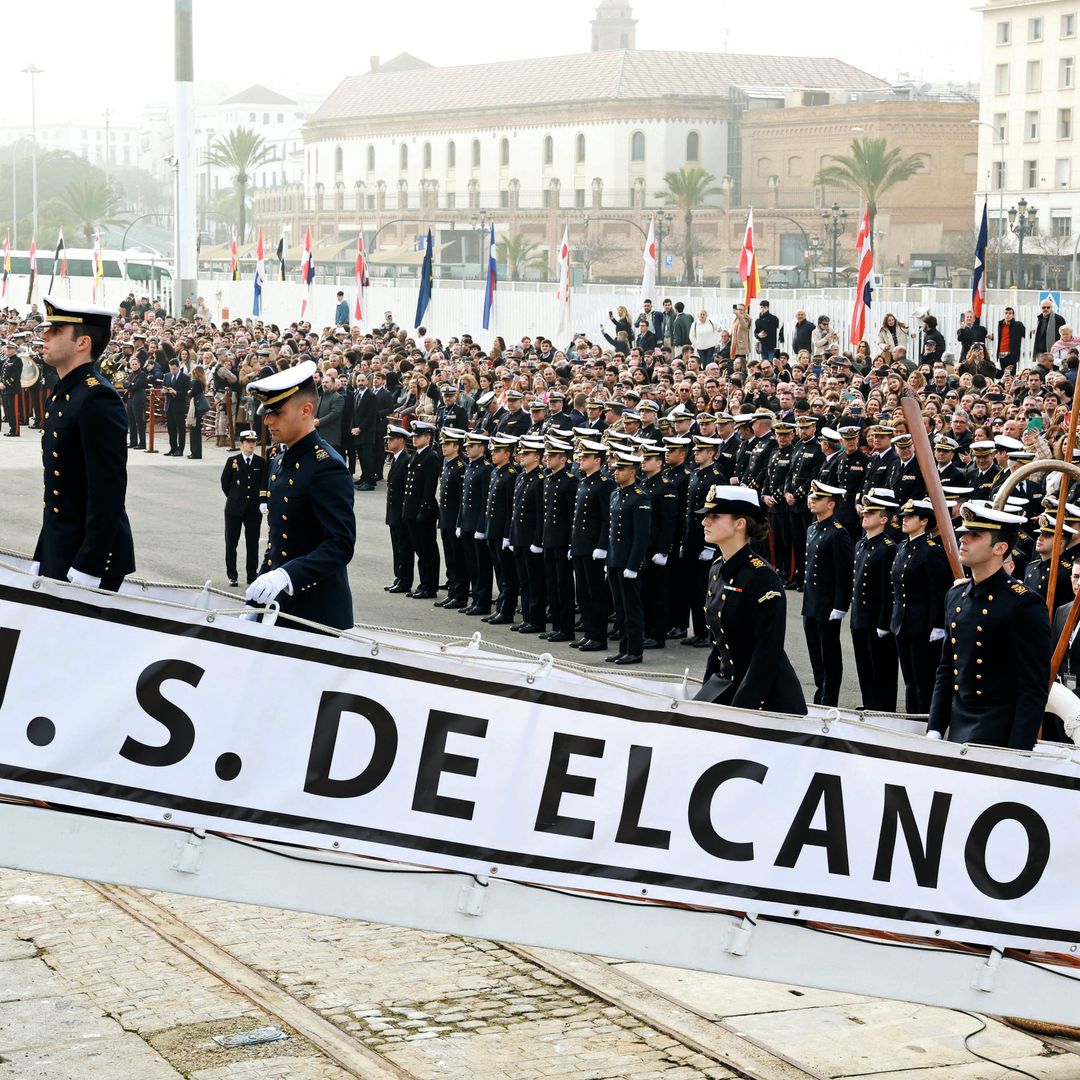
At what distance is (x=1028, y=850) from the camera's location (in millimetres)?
5965

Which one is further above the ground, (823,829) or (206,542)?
(823,829)

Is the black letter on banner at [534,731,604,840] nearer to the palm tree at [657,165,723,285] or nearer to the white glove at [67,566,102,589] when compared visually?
the white glove at [67,566,102,589]

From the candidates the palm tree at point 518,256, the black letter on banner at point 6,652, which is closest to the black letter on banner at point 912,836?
the black letter on banner at point 6,652

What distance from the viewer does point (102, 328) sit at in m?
6.10

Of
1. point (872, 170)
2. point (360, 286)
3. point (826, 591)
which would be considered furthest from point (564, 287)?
point (872, 170)

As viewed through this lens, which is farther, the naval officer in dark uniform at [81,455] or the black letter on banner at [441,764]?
the naval officer in dark uniform at [81,455]

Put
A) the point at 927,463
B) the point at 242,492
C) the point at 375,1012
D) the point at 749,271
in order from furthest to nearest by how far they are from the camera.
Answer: the point at 749,271
the point at 242,492
the point at 375,1012
the point at 927,463

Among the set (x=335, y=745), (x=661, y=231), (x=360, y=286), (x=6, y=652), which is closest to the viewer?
(x=6, y=652)

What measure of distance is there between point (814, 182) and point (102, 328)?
90265 mm

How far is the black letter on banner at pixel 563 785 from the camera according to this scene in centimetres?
553

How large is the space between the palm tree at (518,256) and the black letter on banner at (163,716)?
8869 centimetres

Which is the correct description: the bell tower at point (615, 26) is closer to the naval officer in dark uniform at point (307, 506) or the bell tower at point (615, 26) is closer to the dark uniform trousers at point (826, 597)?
the dark uniform trousers at point (826, 597)

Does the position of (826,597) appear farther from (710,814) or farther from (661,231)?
(661,231)

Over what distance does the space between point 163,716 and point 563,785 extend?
1268 millimetres
